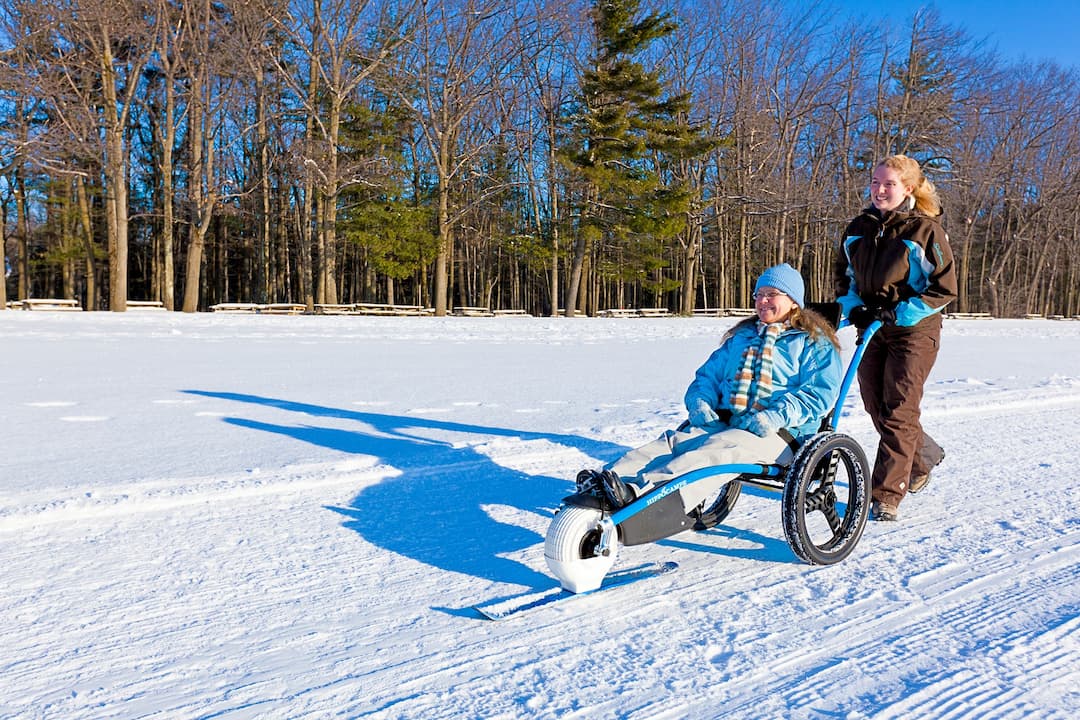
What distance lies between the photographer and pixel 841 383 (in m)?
3.69

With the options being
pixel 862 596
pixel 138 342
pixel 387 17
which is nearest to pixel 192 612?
pixel 862 596

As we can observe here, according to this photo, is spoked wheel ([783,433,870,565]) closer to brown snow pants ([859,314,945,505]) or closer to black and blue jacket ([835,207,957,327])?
brown snow pants ([859,314,945,505])

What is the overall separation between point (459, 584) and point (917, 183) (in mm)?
3249

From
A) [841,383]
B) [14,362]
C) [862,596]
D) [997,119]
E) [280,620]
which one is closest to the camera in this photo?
[280,620]

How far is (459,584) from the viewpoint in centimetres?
309

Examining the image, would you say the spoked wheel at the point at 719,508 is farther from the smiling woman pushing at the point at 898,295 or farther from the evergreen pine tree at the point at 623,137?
the evergreen pine tree at the point at 623,137

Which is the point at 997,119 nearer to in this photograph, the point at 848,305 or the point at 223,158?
the point at 223,158

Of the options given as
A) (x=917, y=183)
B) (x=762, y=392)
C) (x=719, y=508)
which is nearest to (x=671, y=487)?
(x=762, y=392)

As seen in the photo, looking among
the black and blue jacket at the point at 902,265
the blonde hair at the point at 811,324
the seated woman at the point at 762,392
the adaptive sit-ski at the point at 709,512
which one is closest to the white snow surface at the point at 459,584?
the adaptive sit-ski at the point at 709,512

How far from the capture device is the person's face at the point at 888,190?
4078 mm

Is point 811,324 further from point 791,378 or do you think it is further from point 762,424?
point 762,424

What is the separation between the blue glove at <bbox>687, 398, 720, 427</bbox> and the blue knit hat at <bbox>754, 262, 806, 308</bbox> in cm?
62

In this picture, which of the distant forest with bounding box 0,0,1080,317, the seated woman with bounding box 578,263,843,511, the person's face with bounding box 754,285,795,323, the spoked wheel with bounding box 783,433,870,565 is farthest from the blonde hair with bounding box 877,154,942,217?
the distant forest with bounding box 0,0,1080,317

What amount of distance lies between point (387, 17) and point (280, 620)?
29222 mm
